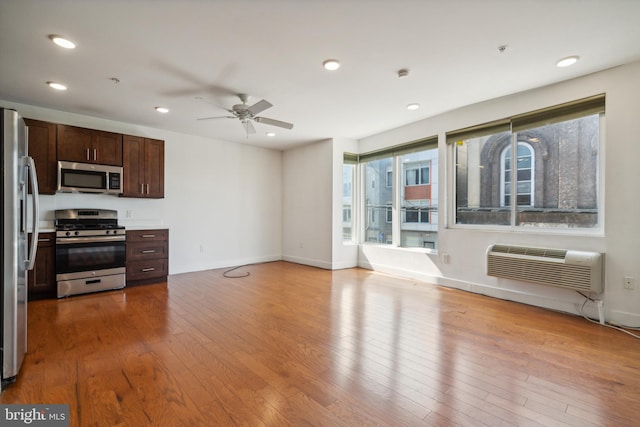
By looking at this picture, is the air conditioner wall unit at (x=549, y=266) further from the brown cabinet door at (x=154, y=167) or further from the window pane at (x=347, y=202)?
the brown cabinet door at (x=154, y=167)

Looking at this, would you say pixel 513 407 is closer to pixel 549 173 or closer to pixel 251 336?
pixel 251 336

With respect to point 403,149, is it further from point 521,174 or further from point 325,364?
point 325,364

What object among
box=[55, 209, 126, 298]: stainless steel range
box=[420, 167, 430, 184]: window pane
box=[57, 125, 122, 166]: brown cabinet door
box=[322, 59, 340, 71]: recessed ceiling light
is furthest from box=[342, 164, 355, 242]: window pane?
box=[57, 125, 122, 166]: brown cabinet door

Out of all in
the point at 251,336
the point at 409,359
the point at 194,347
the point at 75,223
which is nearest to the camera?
the point at 409,359

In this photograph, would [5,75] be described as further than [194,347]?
Yes

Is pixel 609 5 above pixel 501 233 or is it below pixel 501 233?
above

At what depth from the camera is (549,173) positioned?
3.55 metres

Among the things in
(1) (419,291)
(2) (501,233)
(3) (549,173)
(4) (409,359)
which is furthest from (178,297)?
(3) (549,173)

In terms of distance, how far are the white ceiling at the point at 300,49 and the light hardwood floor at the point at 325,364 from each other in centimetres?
260

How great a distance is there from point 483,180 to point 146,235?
5166 mm

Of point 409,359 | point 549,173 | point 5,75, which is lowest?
point 409,359

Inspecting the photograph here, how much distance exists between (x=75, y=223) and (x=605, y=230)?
6547 millimetres

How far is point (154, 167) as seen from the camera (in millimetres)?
4781

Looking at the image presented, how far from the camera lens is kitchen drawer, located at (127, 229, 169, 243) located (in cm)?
439
